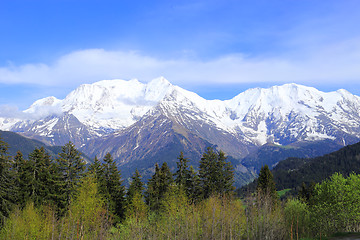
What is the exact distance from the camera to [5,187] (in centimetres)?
5628

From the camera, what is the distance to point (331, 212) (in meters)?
63.2

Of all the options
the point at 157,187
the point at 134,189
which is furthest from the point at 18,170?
the point at 157,187

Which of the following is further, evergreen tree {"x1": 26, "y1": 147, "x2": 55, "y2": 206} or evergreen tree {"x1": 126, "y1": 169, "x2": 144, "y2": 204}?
evergreen tree {"x1": 126, "y1": 169, "x2": 144, "y2": 204}

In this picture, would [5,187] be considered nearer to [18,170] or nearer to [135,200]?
[18,170]

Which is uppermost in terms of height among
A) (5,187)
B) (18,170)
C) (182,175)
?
A: (18,170)

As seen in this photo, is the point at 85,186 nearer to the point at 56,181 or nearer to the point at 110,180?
the point at 56,181

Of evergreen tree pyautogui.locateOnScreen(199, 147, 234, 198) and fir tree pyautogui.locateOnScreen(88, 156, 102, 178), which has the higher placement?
fir tree pyautogui.locateOnScreen(88, 156, 102, 178)

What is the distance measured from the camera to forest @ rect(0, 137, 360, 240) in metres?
52.0

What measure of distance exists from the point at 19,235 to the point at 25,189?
16.2 metres

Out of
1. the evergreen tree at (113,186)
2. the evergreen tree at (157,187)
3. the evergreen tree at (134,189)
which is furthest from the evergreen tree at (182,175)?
the evergreen tree at (113,186)

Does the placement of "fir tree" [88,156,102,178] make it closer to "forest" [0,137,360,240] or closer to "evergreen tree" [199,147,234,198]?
"forest" [0,137,360,240]

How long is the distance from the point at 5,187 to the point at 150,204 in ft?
118

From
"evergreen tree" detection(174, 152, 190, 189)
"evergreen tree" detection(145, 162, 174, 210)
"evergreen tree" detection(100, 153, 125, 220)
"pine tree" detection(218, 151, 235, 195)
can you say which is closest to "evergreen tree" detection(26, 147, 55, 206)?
"evergreen tree" detection(100, 153, 125, 220)

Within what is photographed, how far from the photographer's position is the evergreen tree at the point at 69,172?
218ft
